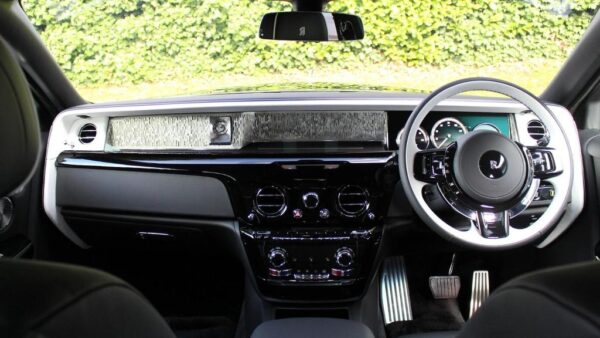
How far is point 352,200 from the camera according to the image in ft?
10.4

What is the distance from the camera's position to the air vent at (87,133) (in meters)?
3.32

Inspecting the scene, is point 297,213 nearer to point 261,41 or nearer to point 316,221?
point 316,221

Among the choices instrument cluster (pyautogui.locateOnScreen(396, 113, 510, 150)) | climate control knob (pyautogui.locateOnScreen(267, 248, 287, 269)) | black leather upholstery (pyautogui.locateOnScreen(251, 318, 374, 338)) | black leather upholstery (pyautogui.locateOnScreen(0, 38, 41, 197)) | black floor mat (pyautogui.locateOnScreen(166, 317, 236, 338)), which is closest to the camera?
black leather upholstery (pyautogui.locateOnScreen(0, 38, 41, 197))

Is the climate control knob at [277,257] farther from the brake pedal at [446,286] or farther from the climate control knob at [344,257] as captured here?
the brake pedal at [446,286]

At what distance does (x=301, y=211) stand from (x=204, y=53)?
3720 millimetres

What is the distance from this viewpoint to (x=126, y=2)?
236 inches

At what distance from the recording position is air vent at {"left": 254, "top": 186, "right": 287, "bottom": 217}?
3.15m

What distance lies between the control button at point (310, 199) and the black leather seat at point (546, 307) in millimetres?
1807

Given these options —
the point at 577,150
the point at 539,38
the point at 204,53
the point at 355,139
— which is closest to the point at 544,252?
the point at 577,150

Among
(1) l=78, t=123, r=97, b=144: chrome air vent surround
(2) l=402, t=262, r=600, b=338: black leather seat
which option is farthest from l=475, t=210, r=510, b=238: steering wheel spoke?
(1) l=78, t=123, r=97, b=144: chrome air vent surround

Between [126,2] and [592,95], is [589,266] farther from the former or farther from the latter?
[126,2]

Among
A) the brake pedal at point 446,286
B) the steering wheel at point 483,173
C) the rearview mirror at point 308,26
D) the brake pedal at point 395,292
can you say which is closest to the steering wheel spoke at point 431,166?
the steering wheel at point 483,173

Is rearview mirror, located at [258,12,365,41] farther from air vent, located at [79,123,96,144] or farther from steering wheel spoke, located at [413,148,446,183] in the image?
air vent, located at [79,123,96,144]

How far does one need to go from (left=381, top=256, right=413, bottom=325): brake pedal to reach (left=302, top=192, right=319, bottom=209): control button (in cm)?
87
